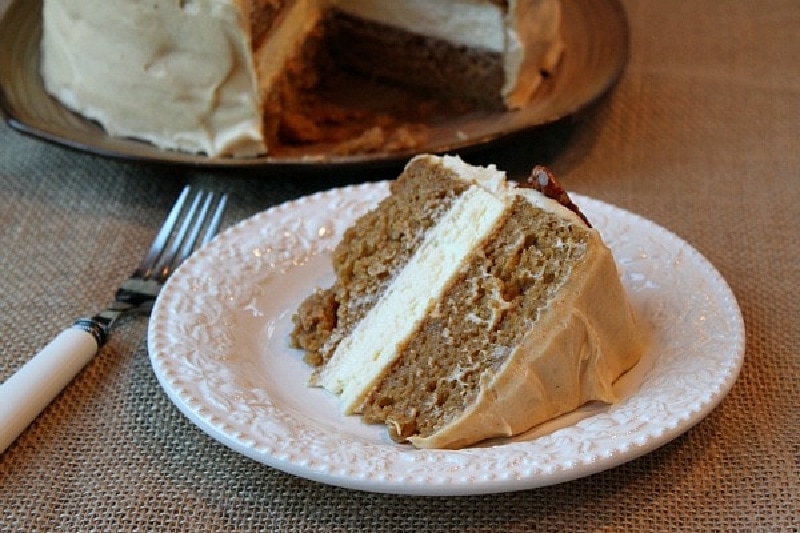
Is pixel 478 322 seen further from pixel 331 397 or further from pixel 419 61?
pixel 419 61

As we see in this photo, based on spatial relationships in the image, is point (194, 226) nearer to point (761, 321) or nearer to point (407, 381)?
point (407, 381)

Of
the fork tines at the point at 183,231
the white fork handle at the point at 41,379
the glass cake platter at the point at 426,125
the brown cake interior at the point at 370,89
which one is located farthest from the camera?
the brown cake interior at the point at 370,89

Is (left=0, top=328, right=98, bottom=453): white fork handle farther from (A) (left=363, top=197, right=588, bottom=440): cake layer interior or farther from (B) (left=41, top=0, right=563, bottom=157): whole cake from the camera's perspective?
(B) (left=41, top=0, right=563, bottom=157): whole cake

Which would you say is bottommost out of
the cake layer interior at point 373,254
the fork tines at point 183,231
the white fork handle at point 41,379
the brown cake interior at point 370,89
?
the brown cake interior at point 370,89

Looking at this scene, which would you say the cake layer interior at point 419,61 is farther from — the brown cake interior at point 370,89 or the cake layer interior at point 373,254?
the cake layer interior at point 373,254

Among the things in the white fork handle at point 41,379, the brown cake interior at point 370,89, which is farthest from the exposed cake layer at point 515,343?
the brown cake interior at point 370,89
